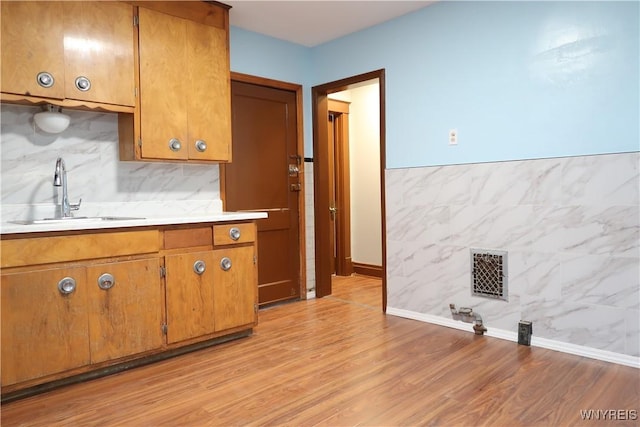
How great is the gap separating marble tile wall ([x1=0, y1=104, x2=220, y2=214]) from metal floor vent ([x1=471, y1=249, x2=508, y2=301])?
82.2 inches

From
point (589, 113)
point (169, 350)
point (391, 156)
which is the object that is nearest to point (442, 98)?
point (391, 156)

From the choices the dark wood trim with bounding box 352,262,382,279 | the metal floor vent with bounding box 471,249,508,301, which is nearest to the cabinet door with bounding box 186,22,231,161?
the metal floor vent with bounding box 471,249,508,301

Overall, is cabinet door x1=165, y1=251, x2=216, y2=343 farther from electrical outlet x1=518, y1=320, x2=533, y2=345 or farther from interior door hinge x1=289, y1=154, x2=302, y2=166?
electrical outlet x1=518, y1=320, x2=533, y2=345

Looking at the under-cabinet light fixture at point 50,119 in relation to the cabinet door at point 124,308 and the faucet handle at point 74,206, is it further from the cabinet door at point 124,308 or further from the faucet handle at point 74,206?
the cabinet door at point 124,308

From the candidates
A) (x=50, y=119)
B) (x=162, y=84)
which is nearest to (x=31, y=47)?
(x=50, y=119)

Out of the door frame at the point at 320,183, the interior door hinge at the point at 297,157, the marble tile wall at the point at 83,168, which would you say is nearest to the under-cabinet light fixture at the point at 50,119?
the marble tile wall at the point at 83,168

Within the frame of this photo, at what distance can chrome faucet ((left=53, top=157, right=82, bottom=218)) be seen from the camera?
254cm

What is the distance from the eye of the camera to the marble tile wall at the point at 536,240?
247 cm

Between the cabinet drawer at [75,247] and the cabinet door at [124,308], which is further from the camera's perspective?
the cabinet door at [124,308]

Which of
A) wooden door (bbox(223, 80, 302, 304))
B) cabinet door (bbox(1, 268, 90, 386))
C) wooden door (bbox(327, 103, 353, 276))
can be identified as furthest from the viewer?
wooden door (bbox(327, 103, 353, 276))

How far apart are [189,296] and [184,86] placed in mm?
1382

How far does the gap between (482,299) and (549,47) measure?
1.67 meters

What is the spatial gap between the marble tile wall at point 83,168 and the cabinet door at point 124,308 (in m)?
0.68

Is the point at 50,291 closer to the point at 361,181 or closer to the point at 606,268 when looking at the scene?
the point at 606,268
